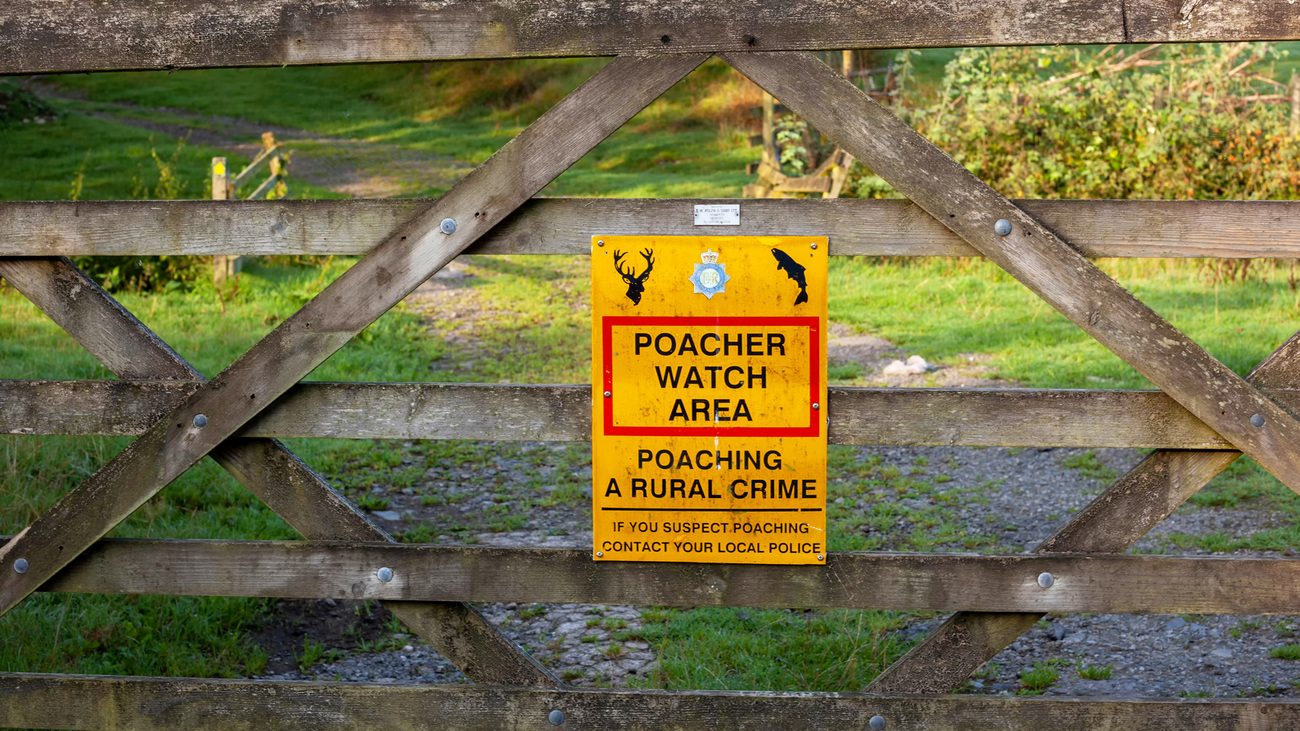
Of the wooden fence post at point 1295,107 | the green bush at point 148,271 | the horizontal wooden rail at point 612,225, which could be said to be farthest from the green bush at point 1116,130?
the horizontal wooden rail at point 612,225

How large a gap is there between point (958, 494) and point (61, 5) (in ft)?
17.3

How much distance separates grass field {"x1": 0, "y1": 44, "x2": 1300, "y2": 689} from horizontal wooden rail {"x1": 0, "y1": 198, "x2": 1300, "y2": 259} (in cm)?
203

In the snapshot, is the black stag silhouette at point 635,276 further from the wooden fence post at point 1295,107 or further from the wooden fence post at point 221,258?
the wooden fence post at point 1295,107

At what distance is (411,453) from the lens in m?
7.39

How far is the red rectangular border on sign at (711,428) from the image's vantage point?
3154 millimetres

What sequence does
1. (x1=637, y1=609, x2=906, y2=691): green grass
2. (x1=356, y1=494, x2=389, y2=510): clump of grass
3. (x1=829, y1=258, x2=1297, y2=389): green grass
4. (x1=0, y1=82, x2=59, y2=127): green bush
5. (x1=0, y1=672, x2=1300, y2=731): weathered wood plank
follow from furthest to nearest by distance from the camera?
(x1=0, y1=82, x2=59, y2=127): green bush, (x1=829, y1=258, x2=1297, y2=389): green grass, (x1=356, y1=494, x2=389, y2=510): clump of grass, (x1=637, y1=609, x2=906, y2=691): green grass, (x1=0, y1=672, x2=1300, y2=731): weathered wood plank

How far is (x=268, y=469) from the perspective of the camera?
10.7 feet

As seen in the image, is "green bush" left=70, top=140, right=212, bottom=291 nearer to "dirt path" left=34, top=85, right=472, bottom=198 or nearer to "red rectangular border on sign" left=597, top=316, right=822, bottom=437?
"dirt path" left=34, top=85, right=472, bottom=198

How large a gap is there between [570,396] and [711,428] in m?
0.41

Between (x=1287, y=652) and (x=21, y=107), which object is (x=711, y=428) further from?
(x=21, y=107)

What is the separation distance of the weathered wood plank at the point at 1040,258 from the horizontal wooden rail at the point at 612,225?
0.30ft

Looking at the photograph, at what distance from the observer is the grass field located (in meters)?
4.65

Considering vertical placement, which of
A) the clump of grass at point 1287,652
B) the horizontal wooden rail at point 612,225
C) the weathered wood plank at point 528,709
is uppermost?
the horizontal wooden rail at point 612,225

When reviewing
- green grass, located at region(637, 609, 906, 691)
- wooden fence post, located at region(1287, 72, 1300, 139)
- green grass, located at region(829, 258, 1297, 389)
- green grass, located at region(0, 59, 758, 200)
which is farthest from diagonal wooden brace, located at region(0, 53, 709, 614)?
green grass, located at region(0, 59, 758, 200)
